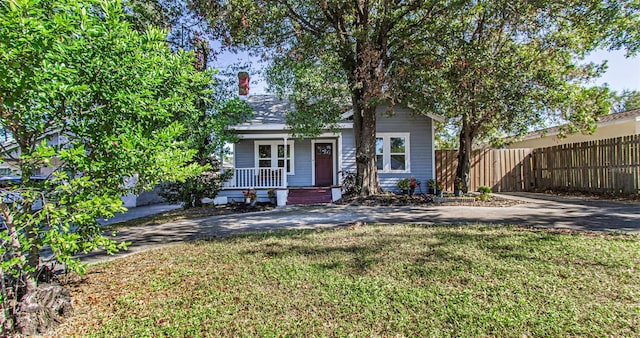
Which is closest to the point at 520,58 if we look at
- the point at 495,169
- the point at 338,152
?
the point at 495,169

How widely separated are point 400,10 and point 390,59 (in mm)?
1619

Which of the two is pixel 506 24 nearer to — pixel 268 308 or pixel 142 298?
pixel 268 308

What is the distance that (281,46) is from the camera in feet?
36.8

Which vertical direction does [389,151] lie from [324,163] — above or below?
above

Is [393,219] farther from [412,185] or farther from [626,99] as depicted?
[626,99]

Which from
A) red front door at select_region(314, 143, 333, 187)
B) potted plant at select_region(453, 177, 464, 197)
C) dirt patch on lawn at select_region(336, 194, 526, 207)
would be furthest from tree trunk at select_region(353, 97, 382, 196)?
potted plant at select_region(453, 177, 464, 197)

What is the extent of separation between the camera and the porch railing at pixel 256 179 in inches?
504

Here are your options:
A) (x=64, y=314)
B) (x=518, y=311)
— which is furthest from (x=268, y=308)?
(x=518, y=311)

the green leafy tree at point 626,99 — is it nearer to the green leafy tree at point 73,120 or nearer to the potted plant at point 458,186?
the potted plant at point 458,186

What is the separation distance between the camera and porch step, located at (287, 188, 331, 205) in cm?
1197

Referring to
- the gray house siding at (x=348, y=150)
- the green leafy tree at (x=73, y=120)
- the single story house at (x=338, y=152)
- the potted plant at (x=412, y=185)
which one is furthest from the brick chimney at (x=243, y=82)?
the green leafy tree at (x=73, y=120)

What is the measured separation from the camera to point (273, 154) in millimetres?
14250

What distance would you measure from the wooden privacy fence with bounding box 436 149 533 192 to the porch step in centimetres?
588

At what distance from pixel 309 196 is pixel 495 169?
9.28 meters
